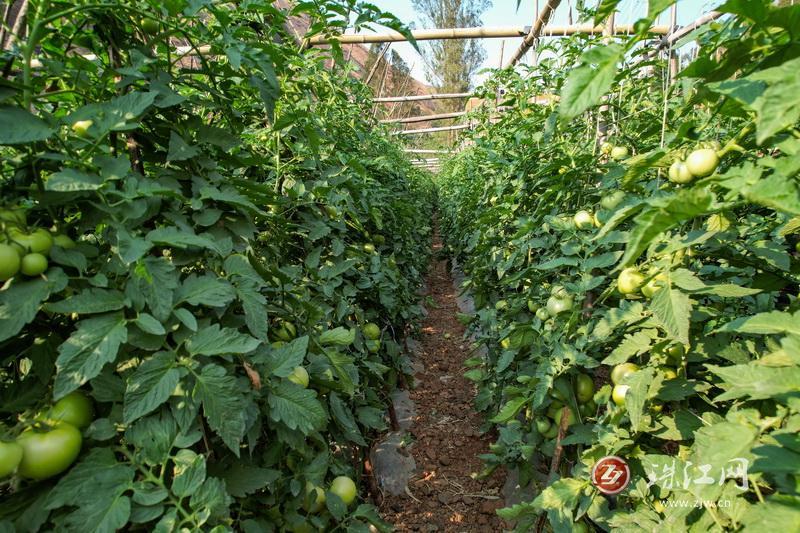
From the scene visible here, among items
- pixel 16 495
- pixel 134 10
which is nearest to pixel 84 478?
pixel 16 495

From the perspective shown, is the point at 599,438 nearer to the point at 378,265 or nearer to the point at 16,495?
the point at 16,495

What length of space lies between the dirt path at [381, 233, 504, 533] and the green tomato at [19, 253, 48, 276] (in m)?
1.80

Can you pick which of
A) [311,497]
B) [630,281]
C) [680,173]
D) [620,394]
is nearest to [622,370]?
[620,394]

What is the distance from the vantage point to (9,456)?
58 cm

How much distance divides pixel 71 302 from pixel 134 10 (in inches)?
20.7

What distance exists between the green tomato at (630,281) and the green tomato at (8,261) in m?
1.19

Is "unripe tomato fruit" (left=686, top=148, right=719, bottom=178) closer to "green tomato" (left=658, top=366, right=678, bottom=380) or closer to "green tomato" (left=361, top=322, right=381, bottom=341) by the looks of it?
"green tomato" (left=658, top=366, right=678, bottom=380)

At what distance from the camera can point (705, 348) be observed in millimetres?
943

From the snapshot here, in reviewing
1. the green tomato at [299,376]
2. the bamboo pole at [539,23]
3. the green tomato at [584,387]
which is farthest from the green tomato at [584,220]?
the bamboo pole at [539,23]

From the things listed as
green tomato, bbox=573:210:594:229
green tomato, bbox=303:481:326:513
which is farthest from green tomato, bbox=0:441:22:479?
green tomato, bbox=573:210:594:229

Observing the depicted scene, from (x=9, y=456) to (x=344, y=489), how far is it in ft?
2.93

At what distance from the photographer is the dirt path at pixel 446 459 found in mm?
1999

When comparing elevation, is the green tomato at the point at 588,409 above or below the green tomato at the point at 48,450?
below

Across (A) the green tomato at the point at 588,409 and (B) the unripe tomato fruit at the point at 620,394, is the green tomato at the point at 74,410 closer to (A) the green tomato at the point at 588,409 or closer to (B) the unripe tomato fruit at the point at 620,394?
(B) the unripe tomato fruit at the point at 620,394
